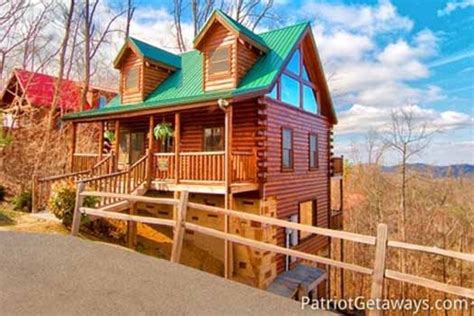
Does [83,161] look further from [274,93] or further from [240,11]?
[240,11]

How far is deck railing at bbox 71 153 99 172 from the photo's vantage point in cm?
1293

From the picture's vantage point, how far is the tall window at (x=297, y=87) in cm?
1259

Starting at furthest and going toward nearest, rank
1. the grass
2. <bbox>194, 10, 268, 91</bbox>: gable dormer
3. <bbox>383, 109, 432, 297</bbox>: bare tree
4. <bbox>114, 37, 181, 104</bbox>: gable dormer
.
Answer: <bbox>383, 109, 432, 297</bbox>: bare tree, <bbox>114, 37, 181, 104</bbox>: gable dormer, <bbox>194, 10, 268, 91</bbox>: gable dormer, the grass

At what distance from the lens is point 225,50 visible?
12.1 metres

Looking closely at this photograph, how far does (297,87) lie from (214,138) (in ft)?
13.8

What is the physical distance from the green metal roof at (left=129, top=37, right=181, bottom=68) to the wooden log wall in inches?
232

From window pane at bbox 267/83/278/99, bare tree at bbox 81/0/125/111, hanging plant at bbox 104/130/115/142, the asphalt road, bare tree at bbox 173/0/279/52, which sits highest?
bare tree at bbox 173/0/279/52

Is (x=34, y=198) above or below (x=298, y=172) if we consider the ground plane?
→ below

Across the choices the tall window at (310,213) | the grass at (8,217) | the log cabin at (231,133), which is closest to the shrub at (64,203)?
the log cabin at (231,133)

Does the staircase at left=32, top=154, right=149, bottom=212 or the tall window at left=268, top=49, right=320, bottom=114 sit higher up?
the tall window at left=268, top=49, right=320, bottom=114

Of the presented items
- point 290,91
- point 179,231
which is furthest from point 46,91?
point 179,231

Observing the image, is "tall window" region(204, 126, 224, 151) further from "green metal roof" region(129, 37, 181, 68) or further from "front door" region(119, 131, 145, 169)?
"green metal roof" region(129, 37, 181, 68)

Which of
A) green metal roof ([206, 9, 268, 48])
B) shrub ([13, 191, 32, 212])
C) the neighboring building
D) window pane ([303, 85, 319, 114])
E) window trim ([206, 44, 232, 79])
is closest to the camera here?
shrub ([13, 191, 32, 212])

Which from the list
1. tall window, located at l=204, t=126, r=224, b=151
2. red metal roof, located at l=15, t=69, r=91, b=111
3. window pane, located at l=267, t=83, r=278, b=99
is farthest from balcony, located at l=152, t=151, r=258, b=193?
red metal roof, located at l=15, t=69, r=91, b=111
